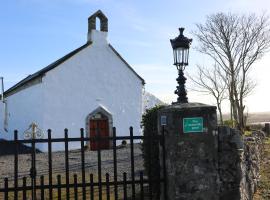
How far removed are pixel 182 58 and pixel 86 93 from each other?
58.0 feet

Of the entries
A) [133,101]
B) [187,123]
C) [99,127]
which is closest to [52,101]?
[99,127]

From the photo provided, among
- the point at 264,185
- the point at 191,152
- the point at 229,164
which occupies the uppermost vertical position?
the point at 191,152

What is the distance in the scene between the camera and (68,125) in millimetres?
24141

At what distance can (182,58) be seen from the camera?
26.2 feet

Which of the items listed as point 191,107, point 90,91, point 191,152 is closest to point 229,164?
point 191,152

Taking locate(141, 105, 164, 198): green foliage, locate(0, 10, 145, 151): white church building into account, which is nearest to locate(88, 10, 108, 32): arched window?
locate(0, 10, 145, 151): white church building

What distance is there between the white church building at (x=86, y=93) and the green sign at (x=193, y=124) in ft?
56.8

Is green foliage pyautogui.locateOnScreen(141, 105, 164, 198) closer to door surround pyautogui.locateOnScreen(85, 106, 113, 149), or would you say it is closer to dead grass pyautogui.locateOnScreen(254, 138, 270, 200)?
dead grass pyautogui.locateOnScreen(254, 138, 270, 200)

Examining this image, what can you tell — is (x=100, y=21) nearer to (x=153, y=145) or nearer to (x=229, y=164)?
(x=153, y=145)

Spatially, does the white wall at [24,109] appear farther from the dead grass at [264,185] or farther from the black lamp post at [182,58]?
the black lamp post at [182,58]

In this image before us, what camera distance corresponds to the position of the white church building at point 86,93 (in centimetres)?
2394

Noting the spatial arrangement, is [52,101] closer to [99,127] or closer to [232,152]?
[99,127]

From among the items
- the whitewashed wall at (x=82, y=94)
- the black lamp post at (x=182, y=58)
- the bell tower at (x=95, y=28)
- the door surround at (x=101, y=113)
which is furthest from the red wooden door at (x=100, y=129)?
the black lamp post at (x=182, y=58)

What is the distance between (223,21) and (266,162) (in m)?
22.6
